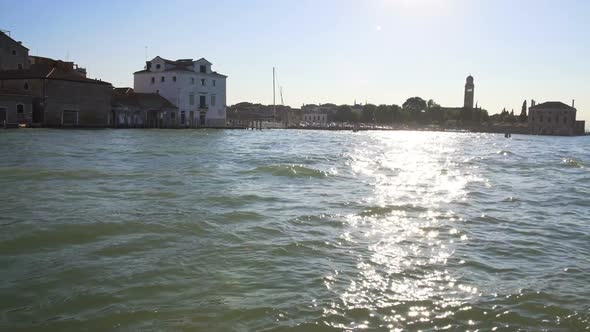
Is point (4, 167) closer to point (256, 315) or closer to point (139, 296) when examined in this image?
point (139, 296)

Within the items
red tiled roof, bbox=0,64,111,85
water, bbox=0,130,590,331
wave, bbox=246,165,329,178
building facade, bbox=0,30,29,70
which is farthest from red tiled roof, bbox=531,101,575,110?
water, bbox=0,130,590,331

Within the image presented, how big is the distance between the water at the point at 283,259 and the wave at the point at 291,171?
313 centimetres

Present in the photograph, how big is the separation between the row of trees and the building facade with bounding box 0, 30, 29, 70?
88.0m

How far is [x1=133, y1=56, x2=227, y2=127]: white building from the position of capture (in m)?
58.0

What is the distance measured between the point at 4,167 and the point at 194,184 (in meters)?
5.62

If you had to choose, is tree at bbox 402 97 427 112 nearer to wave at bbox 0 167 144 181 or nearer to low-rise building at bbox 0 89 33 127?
low-rise building at bbox 0 89 33 127

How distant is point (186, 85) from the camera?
58.2m

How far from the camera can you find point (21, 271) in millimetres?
4773

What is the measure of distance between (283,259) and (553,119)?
107m

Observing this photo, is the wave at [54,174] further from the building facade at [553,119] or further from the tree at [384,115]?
the tree at [384,115]

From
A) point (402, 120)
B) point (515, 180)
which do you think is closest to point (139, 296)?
point (515, 180)

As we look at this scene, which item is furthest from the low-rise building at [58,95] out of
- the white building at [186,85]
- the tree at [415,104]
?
the tree at [415,104]

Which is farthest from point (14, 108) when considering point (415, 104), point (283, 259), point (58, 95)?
point (415, 104)

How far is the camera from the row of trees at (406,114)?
397 feet
